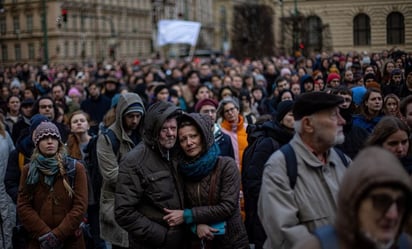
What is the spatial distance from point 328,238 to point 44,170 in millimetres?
3762

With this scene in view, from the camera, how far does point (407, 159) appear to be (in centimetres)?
539

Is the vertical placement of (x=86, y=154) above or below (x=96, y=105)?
below

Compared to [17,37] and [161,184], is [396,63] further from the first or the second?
[17,37]

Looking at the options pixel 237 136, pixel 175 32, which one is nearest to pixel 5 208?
pixel 237 136

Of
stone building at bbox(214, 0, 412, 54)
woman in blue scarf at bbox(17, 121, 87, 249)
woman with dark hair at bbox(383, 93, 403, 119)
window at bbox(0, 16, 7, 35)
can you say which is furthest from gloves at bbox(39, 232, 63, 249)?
window at bbox(0, 16, 7, 35)

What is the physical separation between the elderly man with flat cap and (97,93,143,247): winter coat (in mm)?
A: 2844

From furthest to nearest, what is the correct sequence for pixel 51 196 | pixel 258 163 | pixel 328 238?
pixel 51 196, pixel 258 163, pixel 328 238

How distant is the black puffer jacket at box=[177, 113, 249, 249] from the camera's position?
4.86m

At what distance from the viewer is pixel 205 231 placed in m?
4.86

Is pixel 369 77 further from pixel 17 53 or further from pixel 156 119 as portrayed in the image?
pixel 17 53

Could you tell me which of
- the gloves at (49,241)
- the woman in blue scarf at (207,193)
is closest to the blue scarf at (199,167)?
the woman in blue scarf at (207,193)

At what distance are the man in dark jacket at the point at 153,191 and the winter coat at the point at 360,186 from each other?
229 centimetres

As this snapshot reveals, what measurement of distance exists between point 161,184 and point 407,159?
2.13m

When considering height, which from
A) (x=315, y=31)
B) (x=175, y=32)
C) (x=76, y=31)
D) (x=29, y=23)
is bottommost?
(x=315, y=31)
